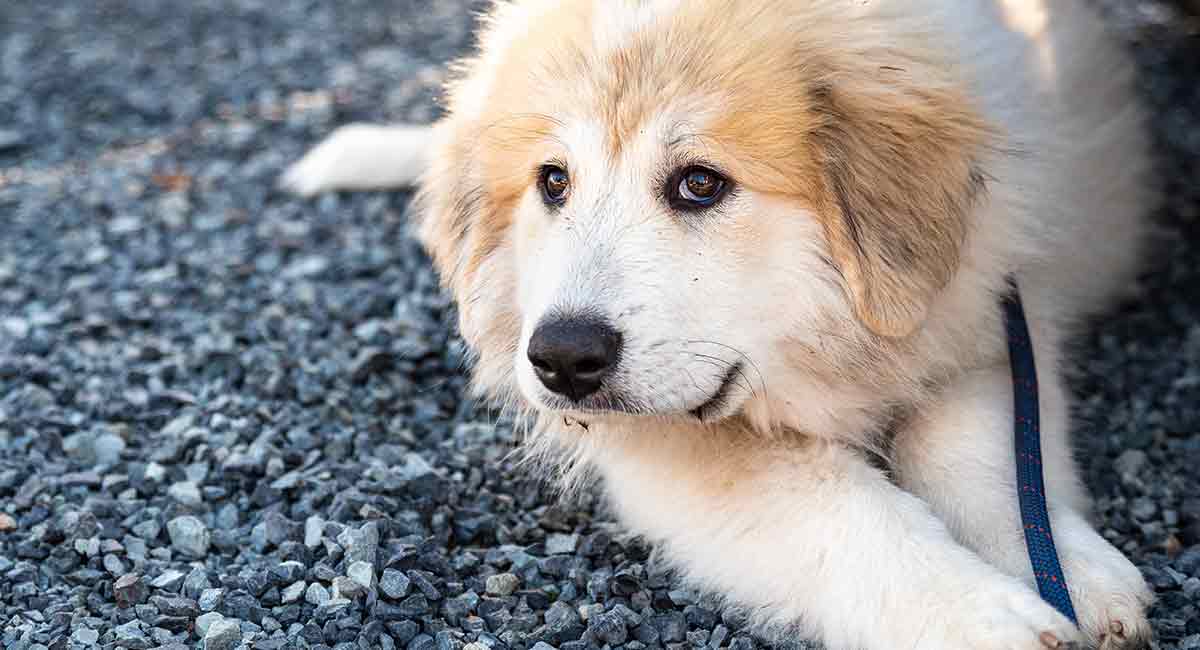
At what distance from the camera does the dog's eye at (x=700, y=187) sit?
2426mm

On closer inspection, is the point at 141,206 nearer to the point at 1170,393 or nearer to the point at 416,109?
the point at 416,109

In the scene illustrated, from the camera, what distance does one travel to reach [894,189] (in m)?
2.42

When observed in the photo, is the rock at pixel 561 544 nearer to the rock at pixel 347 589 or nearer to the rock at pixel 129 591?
the rock at pixel 347 589

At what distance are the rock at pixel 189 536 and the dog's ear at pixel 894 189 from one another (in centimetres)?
140

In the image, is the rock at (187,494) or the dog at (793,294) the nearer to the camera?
the dog at (793,294)

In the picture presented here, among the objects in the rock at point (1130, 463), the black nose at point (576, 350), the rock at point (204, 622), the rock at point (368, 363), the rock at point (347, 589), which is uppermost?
the black nose at point (576, 350)

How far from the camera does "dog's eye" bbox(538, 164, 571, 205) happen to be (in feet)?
8.46

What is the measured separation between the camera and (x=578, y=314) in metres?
2.29

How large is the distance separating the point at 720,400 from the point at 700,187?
15.5 inches

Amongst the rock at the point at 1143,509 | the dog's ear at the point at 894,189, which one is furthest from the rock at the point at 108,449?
the rock at the point at 1143,509

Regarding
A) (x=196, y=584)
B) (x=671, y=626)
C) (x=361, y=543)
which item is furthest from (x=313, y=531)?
(x=671, y=626)

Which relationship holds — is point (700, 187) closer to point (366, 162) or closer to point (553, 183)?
point (553, 183)

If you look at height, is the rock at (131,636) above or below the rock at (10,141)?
above

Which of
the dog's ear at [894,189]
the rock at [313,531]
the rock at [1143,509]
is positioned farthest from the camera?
the rock at [1143,509]
